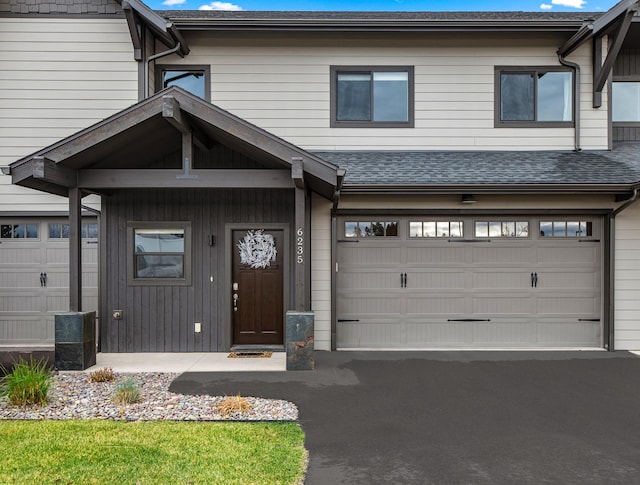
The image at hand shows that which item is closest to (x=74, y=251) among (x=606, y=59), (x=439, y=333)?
(x=439, y=333)

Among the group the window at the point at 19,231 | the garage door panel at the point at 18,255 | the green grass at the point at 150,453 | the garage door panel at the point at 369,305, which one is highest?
the window at the point at 19,231

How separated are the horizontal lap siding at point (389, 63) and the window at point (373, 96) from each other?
0.13m

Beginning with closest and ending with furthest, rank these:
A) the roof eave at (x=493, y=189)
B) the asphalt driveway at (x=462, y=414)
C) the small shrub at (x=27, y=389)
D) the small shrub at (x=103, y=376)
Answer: the asphalt driveway at (x=462, y=414), the small shrub at (x=27, y=389), the small shrub at (x=103, y=376), the roof eave at (x=493, y=189)

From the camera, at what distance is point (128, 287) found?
287 inches

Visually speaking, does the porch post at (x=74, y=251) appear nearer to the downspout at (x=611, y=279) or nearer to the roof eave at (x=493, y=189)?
the roof eave at (x=493, y=189)

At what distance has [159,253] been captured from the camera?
24.0ft

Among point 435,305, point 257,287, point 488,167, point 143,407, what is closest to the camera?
point 143,407

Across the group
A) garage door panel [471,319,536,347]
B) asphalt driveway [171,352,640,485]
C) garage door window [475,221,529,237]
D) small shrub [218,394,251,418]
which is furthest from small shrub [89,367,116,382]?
garage door window [475,221,529,237]

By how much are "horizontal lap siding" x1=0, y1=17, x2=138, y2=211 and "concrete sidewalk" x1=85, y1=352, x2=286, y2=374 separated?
2.84 m

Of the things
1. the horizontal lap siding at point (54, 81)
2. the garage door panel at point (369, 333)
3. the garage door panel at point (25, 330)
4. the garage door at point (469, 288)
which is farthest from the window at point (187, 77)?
the garage door panel at point (369, 333)

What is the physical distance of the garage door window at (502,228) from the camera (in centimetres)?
746

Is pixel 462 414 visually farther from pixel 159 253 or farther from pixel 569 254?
pixel 159 253

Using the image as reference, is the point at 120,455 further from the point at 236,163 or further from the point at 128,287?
the point at 236,163

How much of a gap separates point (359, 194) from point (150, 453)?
455 centimetres
